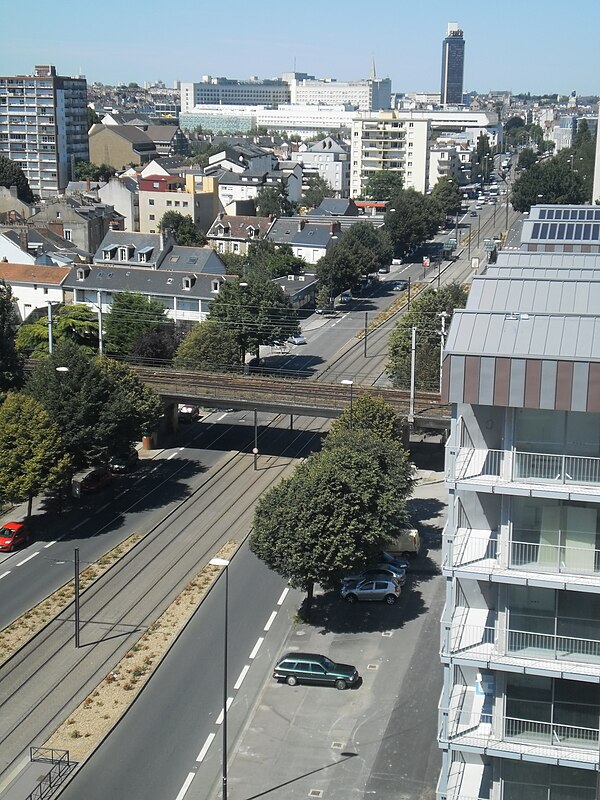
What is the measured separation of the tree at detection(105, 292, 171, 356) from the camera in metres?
59.4

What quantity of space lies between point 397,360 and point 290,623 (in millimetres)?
22639

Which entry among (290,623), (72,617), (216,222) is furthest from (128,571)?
(216,222)

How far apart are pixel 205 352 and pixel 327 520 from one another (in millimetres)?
25344

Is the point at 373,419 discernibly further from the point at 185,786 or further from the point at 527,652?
the point at 527,652

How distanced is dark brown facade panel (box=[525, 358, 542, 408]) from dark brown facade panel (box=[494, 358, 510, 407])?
25 centimetres

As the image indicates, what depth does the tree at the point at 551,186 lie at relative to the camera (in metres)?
119

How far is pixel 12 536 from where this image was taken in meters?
37.2

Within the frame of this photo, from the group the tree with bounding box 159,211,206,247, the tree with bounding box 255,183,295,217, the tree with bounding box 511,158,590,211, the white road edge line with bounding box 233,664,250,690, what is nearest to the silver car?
the white road edge line with bounding box 233,664,250,690

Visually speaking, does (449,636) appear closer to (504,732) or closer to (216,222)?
(504,732)

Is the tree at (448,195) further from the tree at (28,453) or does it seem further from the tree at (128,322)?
the tree at (28,453)

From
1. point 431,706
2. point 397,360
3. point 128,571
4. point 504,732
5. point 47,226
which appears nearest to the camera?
point 504,732

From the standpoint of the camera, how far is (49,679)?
28.2 m

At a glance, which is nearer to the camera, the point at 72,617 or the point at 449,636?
the point at 449,636

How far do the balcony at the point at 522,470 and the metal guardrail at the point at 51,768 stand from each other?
13.8 meters
